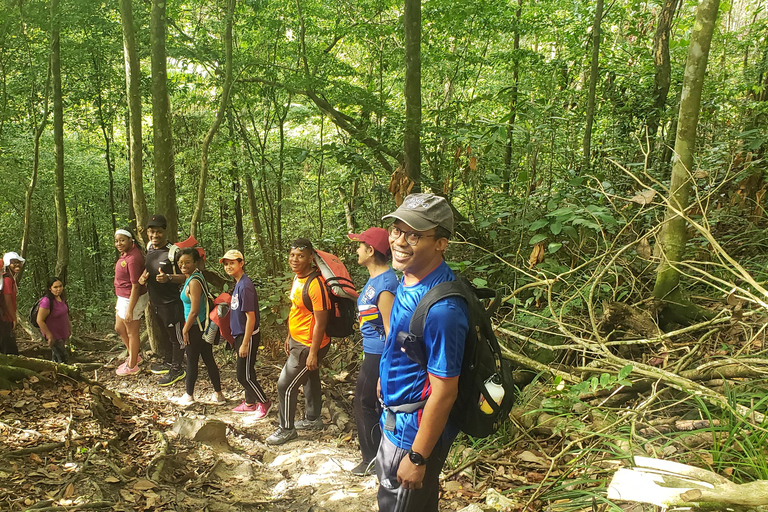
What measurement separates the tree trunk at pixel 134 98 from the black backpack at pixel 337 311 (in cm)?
387

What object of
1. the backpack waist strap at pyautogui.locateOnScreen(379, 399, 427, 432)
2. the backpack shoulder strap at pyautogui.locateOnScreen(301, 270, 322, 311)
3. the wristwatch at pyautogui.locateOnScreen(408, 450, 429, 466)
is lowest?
the wristwatch at pyautogui.locateOnScreen(408, 450, 429, 466)

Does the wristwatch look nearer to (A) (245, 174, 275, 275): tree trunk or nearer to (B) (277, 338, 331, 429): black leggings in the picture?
(B) (277, 338, 331, 429): black leggings

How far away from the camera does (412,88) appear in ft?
20.6

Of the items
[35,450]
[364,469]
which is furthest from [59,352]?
[364,469]

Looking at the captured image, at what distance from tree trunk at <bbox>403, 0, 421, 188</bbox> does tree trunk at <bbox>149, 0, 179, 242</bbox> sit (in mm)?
3570

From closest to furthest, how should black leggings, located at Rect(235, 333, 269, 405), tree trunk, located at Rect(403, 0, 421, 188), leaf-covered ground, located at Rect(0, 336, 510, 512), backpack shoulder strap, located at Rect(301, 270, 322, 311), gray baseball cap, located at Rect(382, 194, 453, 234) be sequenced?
gray baseball cap, located at Rect(382, 194, 453, 234), leaf-covered ground, located at Rect(0, 336, 510, 512), backpack shoulder strap, located at Rect(301, 270, 322, 311), black leggings, located at Rect(235, 333, 269, 405), tree trunk, located at Rect(403, 0, 421, 188)

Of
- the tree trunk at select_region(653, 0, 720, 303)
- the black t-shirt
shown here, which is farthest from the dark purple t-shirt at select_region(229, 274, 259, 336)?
the tree trunk at select_region(653, 0, 720, 303)

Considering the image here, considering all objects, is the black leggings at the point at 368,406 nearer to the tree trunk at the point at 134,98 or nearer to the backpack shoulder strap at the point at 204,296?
the backpack shoulder strap at the point at 204,296

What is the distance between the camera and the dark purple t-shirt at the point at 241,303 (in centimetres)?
514

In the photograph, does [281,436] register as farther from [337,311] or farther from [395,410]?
[395,410]

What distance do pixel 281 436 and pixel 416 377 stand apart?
3.23 m

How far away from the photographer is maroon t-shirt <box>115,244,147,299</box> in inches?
252

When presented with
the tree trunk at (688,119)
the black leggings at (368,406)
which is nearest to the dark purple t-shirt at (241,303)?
the black leggings at (368,406)

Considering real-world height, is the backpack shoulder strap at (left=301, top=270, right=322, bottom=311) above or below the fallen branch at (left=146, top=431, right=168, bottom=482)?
above
